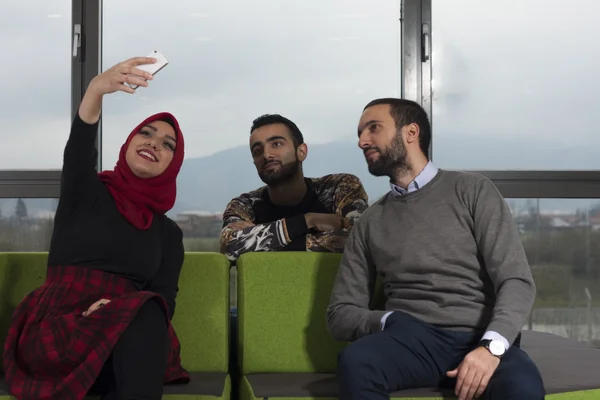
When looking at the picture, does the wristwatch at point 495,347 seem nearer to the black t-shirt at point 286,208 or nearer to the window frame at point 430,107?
the black t-shirt at point 286,208

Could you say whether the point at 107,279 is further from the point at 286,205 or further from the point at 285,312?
the point at 286,205

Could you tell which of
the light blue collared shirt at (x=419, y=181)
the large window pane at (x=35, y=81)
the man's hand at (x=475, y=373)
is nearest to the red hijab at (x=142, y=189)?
the light blue collared shirt at (x=419, y=181)

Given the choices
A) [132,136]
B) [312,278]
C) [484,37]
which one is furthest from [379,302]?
[484,37]

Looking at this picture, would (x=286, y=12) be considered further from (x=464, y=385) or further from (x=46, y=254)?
(x=464, y=385)

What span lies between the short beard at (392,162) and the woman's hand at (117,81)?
0.75 meters

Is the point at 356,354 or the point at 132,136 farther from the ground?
the point at 132,136

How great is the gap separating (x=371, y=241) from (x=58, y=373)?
950 millimetres

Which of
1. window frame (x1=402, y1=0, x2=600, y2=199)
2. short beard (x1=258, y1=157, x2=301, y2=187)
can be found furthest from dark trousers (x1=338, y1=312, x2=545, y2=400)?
window frame (x1=402, y1=0, x2=600, y2=199)

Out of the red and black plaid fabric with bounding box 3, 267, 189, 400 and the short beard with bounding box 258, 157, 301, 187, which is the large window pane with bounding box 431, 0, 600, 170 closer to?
the short beard with bounding box 258, 157, 301, 187

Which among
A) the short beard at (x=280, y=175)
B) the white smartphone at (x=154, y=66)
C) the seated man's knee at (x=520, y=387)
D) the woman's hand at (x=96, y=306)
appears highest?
the white smartphone at (x=154, y=66)

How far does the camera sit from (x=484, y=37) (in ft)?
12.6

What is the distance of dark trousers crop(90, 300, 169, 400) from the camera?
→ 186 centimetres

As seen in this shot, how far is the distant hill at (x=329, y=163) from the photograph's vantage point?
3.79 metres

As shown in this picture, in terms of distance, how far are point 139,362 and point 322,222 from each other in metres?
1.07
